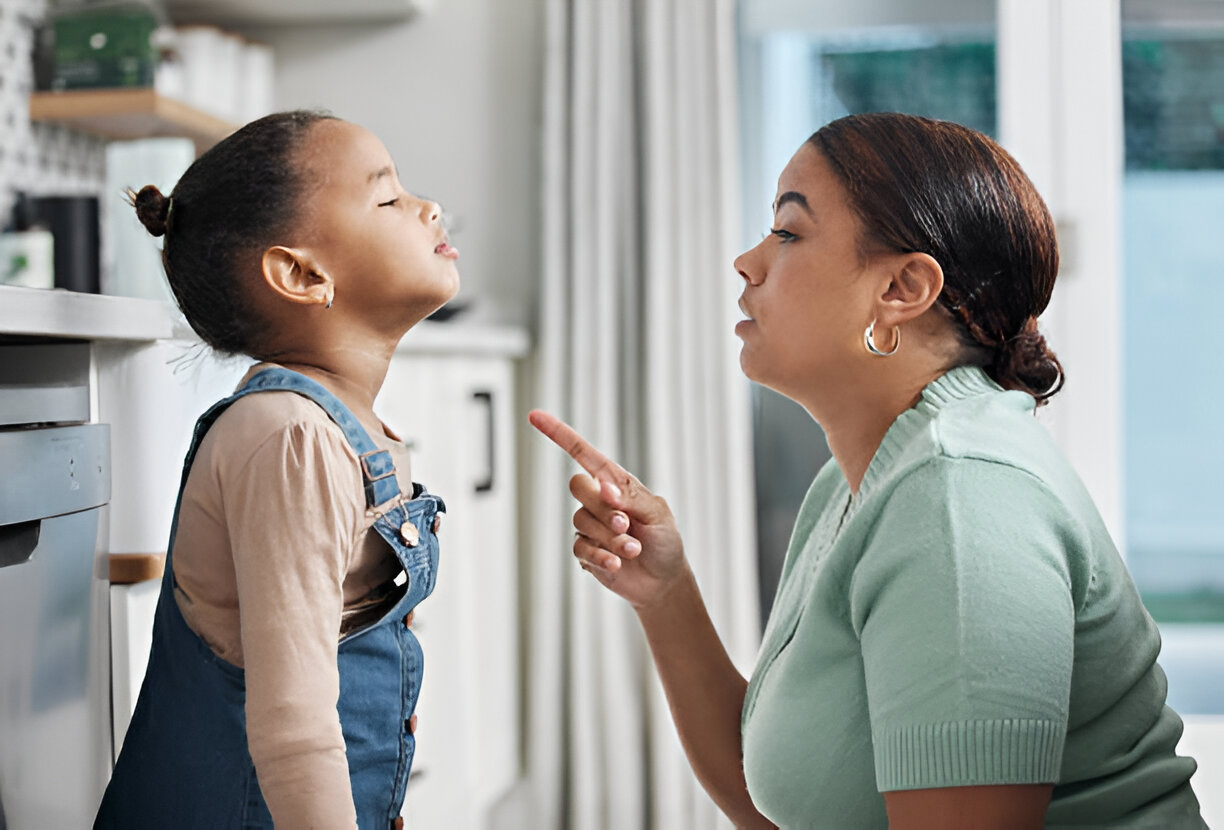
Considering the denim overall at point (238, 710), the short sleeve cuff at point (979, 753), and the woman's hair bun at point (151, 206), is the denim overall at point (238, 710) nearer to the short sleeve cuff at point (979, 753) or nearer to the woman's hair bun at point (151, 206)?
the woman's hair bun at point (151, 206)

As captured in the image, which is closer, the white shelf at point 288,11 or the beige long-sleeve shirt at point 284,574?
the beige long-sleeve shirt at point 284,574

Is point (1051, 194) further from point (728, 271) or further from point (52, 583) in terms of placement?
point (52, 583)

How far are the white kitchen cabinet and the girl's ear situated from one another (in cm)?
87

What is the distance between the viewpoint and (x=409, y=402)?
70.8 inches

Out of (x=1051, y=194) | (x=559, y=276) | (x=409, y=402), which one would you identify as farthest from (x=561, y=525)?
(x=1051, y=194)

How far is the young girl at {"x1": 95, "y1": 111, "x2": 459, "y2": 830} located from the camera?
718mm

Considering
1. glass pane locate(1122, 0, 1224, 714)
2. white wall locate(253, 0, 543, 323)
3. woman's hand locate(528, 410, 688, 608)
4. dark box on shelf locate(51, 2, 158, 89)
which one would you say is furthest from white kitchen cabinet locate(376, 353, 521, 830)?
glass pane locate(1122, 0, 1224, 714)

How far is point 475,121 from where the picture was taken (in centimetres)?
259

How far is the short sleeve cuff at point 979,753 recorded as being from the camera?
0.71 meters

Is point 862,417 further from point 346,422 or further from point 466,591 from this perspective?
point 466,591

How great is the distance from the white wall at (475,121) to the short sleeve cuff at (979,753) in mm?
1911

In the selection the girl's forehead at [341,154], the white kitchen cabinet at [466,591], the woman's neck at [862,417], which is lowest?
the white kitchen cabinet at [466,591]

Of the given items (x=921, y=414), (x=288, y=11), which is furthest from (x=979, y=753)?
(x=288, y=11)

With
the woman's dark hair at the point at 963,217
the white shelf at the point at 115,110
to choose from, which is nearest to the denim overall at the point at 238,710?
the woman's dark hair at the point at 963,217
